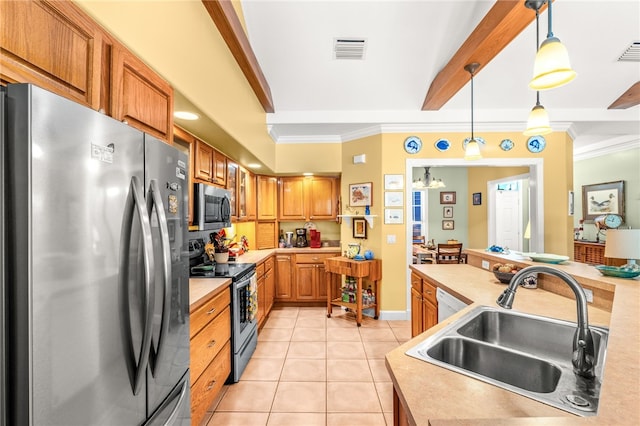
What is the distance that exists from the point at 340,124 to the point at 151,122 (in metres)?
2.87

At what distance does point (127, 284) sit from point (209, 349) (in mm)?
1231

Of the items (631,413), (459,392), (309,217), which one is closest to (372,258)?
(309,217)

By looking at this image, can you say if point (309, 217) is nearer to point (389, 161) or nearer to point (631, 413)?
point (389, 161)

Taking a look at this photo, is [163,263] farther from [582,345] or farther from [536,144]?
[536,144]

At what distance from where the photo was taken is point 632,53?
114 inches

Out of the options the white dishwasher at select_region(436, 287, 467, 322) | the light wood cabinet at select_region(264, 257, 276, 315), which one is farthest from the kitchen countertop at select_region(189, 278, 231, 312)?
the white dishwasher at select_region(436, 287, 467, 322)

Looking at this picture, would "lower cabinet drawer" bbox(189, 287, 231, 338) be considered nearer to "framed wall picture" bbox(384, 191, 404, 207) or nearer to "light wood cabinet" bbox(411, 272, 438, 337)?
"light wood cabinet" bbox(411, 272, 438, 337)

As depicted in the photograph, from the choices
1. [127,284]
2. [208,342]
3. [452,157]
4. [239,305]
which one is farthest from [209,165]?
[452,157]

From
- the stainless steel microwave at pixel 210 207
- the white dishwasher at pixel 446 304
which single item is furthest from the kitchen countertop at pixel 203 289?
the white dishwasher at pixel 446 304

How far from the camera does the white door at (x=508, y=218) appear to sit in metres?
6.35

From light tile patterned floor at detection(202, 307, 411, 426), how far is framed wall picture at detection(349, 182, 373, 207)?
170 centimetres

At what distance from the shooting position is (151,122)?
1.41 m

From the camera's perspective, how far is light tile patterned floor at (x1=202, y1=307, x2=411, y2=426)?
2.04 meters

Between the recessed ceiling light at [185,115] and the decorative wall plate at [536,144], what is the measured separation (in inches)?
170
